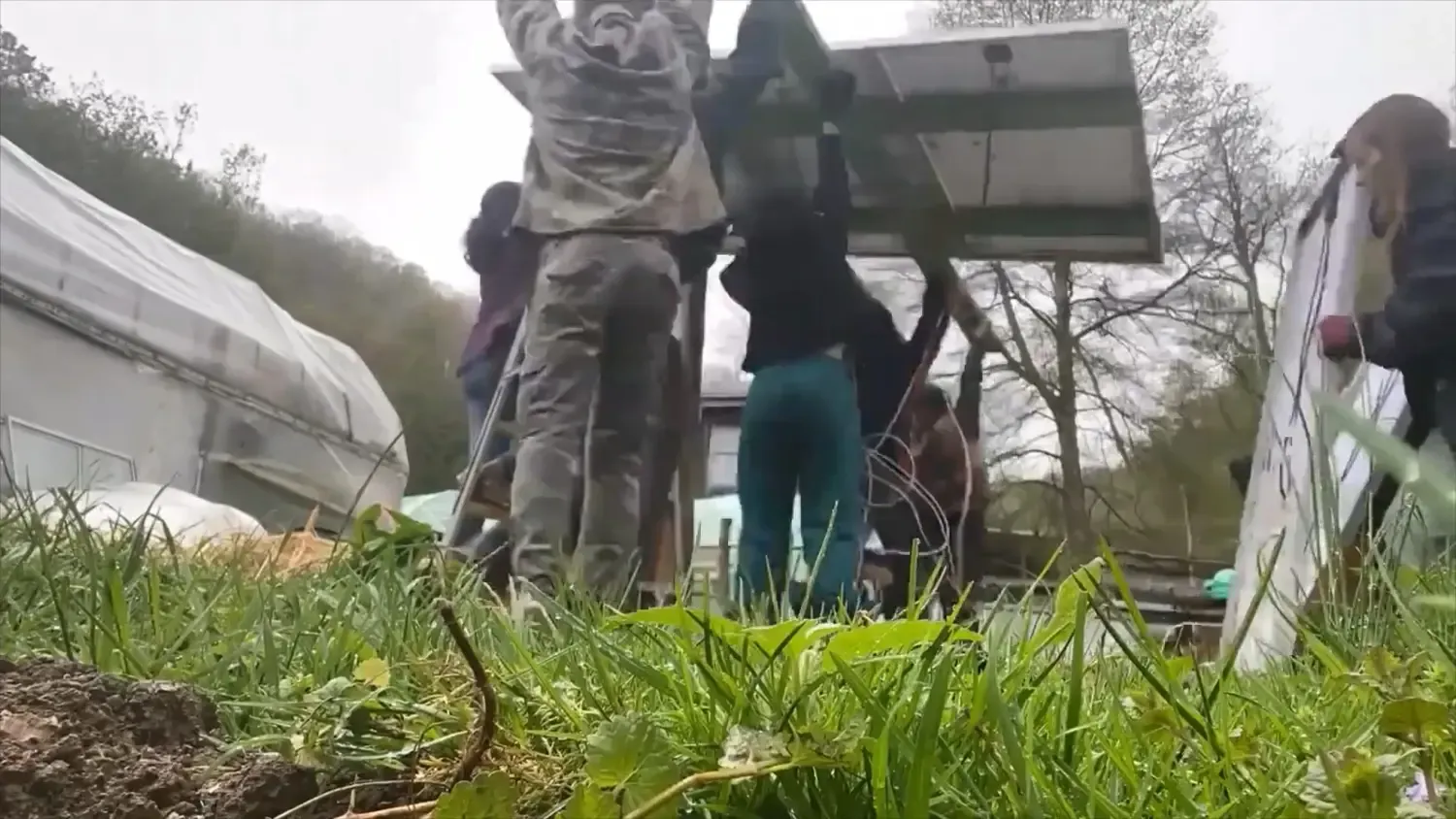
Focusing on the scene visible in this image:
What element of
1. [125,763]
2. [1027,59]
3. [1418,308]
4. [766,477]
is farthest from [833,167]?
[125,763]

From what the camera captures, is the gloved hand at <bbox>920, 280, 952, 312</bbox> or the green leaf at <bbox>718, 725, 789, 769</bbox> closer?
Result: the green leaf at <bbox>718, 725, 789, 769</bbox>

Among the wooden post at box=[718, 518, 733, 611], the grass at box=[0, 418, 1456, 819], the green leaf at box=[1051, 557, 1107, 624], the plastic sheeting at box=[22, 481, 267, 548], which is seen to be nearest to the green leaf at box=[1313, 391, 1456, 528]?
the grass at box=[0, 418, 1456, 819]

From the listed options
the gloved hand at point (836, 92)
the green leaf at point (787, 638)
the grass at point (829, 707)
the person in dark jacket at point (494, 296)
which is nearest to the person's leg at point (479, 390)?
the person in dark jacket at point (494, 296)

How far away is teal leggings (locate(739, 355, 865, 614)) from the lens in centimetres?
107

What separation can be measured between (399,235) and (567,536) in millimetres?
502

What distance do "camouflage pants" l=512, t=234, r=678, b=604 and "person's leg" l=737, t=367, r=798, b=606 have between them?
0.38 ft

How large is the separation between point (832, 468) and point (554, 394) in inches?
12.7

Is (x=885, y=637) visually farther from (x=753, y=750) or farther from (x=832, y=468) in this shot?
(x=832, y=468)

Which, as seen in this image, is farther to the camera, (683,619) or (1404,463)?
(683,619)

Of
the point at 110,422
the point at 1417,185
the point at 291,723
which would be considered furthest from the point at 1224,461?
the point at 110,422

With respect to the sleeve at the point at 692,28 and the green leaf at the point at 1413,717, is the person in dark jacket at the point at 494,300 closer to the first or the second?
the sleeve at the point at 692,28

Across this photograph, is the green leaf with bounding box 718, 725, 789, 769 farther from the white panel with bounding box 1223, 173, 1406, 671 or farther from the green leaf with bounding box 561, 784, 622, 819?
the white panel with bounding box 1223, 173, 1406, 671

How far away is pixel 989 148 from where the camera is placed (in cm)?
117

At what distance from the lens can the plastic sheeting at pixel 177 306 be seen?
4.35ft
